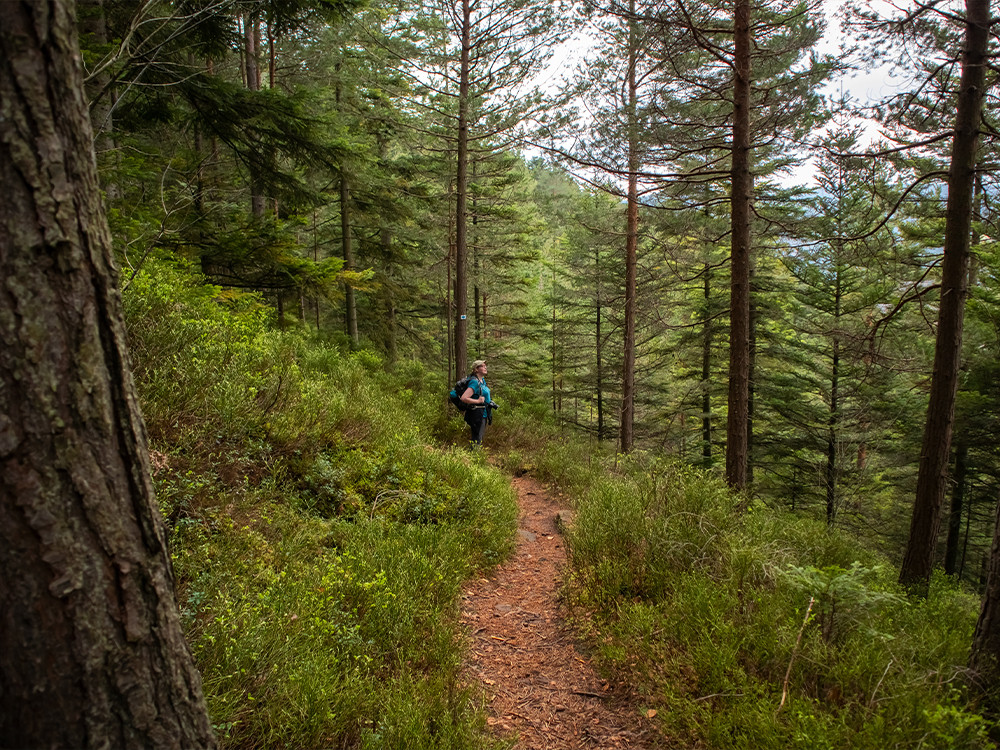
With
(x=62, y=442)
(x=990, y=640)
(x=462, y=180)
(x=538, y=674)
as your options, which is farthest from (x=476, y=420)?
(x=62, y=442)

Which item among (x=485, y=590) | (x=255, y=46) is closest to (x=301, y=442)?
(x=485, y=590)

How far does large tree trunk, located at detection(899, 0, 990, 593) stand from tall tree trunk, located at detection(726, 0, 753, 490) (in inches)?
90.1

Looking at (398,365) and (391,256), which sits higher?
(391,256)

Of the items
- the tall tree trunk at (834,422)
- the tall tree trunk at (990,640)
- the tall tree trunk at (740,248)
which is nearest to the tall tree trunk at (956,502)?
the tall tree trunk at (834,422)

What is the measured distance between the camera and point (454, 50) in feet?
36.3

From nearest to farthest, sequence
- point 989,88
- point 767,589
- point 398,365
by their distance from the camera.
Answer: point 767,589, point 989,88, point 398,365

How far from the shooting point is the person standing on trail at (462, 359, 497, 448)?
9.20 meters

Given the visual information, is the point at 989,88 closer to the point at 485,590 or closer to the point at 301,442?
the point at 485,590

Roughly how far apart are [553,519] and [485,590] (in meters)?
2.91

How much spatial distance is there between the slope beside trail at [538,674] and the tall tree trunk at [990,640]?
6.40ft

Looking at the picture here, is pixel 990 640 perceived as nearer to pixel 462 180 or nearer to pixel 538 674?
pixel 538 674

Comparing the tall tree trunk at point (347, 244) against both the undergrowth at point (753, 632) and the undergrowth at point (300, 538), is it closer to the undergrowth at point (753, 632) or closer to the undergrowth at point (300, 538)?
the undergrowth at point (300, 538)

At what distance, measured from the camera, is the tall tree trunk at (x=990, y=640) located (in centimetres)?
285

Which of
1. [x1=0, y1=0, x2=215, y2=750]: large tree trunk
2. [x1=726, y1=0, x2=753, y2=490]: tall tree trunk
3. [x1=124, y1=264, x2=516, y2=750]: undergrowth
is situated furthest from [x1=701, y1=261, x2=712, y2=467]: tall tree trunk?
[x1=0, y1=0, x2=215, y2=750]: large tree trunk
